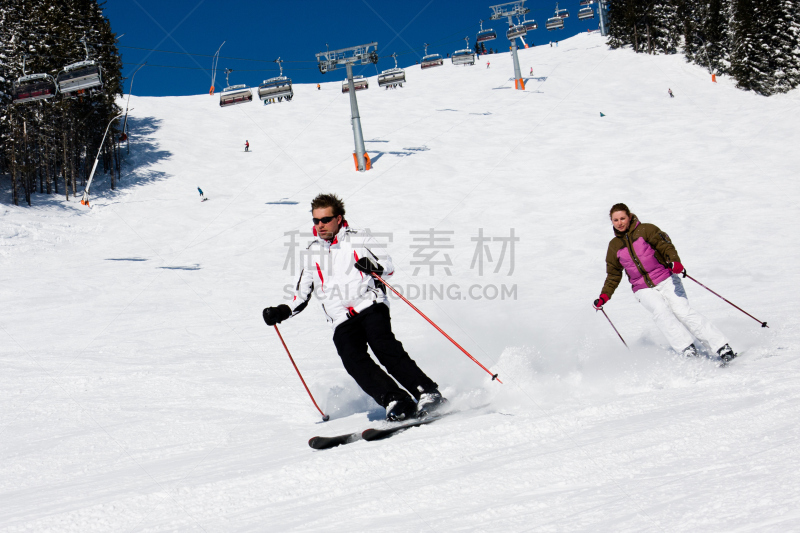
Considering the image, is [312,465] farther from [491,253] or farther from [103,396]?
[491,253]

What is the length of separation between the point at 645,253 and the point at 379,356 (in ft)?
9.02

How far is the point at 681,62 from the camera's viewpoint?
5284 centimetres

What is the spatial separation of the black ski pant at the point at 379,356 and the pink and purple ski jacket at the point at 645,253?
2370 mm

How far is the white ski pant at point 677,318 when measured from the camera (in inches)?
189

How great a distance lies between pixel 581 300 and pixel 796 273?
418 cm

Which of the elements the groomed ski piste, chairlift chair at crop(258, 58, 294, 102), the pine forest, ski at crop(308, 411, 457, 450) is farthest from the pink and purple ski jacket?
the pine forest

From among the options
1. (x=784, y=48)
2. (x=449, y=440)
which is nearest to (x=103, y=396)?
(x=449, y=440)

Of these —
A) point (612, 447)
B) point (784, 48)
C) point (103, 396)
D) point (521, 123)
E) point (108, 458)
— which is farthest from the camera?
point (784, 48)

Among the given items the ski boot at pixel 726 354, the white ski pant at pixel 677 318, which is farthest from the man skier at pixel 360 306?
the ski boot at pixel 726 354

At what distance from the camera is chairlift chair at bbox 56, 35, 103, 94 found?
768 inches

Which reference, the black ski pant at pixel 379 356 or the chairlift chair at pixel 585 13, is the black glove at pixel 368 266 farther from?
the chairlift chair at pixel 585 13

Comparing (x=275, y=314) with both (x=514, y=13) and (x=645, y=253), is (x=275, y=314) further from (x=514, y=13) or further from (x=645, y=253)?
(x=514, y=13)

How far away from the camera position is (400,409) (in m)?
3.91

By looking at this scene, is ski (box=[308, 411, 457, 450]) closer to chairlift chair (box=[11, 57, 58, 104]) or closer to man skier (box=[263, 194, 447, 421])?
man skier (box=[263, 194, 447, 421])
